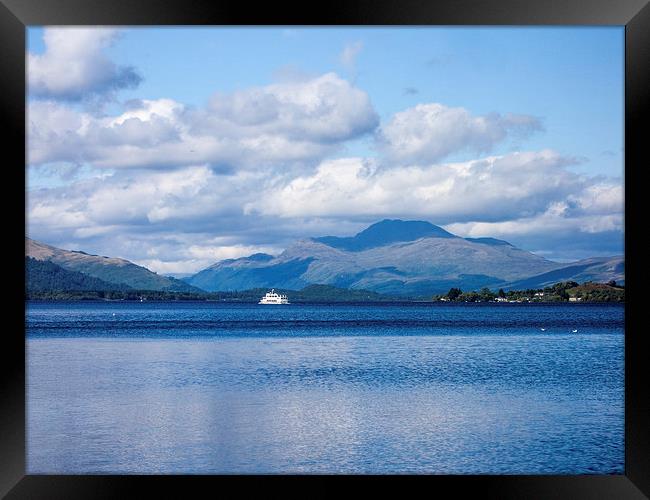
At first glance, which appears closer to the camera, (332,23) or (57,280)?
(332,23)

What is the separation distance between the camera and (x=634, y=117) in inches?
206

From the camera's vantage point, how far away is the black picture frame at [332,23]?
202 inches

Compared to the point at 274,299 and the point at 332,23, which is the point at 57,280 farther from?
the point at 332,23

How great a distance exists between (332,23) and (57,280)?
9020cm

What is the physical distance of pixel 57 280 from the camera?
90875mm

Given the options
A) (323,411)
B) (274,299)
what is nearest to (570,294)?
(274,299)

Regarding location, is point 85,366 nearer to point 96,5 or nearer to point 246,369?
point 246,369

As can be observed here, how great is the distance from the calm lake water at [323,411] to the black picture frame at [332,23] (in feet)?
10.0

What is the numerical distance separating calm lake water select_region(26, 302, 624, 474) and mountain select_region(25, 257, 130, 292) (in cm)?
6526

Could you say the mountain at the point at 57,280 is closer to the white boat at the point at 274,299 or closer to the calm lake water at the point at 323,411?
the white boat at the point at 274,299

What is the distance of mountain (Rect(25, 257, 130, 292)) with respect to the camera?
88562 mm

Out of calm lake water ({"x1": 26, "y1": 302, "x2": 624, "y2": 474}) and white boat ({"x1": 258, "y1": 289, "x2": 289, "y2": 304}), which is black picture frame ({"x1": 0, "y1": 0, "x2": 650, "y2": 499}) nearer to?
calm lake water ({"x1": 26, "y1": 302, "x2": 624, "y2": 474})

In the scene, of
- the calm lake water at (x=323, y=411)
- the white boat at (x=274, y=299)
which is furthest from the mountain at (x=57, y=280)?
the calm lake water at (x=323, y=411)

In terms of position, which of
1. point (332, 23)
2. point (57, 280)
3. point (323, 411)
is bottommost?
point (323, 411)
